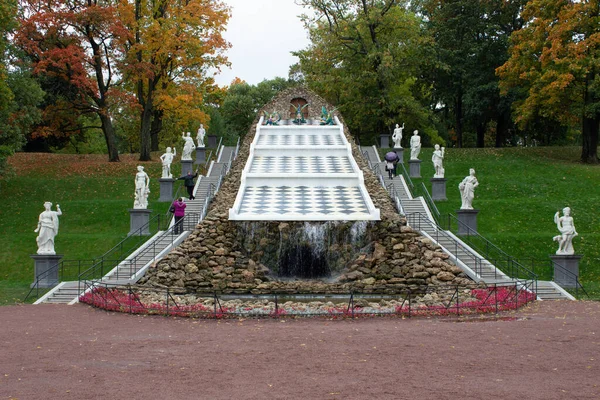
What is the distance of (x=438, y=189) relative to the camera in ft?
109

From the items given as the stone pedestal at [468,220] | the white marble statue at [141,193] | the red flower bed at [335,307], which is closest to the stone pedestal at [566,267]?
the red flower bed at [335,307]

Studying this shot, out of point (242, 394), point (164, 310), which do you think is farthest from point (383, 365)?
point (164, 310)

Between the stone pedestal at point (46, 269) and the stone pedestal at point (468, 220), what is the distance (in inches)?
569

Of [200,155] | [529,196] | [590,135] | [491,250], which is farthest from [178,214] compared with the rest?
[590,135]

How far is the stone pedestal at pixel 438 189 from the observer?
33062mm

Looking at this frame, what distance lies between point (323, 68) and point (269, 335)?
37.5m

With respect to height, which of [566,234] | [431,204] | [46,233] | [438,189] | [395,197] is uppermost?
[438,189]

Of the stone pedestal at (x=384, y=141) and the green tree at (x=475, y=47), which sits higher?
the green tree at (x=475, y=47)

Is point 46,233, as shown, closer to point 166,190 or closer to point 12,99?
point 166,190

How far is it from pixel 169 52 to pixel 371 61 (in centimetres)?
1298

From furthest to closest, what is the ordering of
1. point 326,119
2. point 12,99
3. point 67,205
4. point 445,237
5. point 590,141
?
point 326,119, point 590,141, point 12,99, point 67,205, point 445,237

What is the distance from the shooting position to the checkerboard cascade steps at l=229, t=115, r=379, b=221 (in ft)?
82.6

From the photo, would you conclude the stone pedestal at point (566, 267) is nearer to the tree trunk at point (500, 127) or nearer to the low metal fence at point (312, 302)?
the low metal fence at point (312, 302)

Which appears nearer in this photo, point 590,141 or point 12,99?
point 12,99
